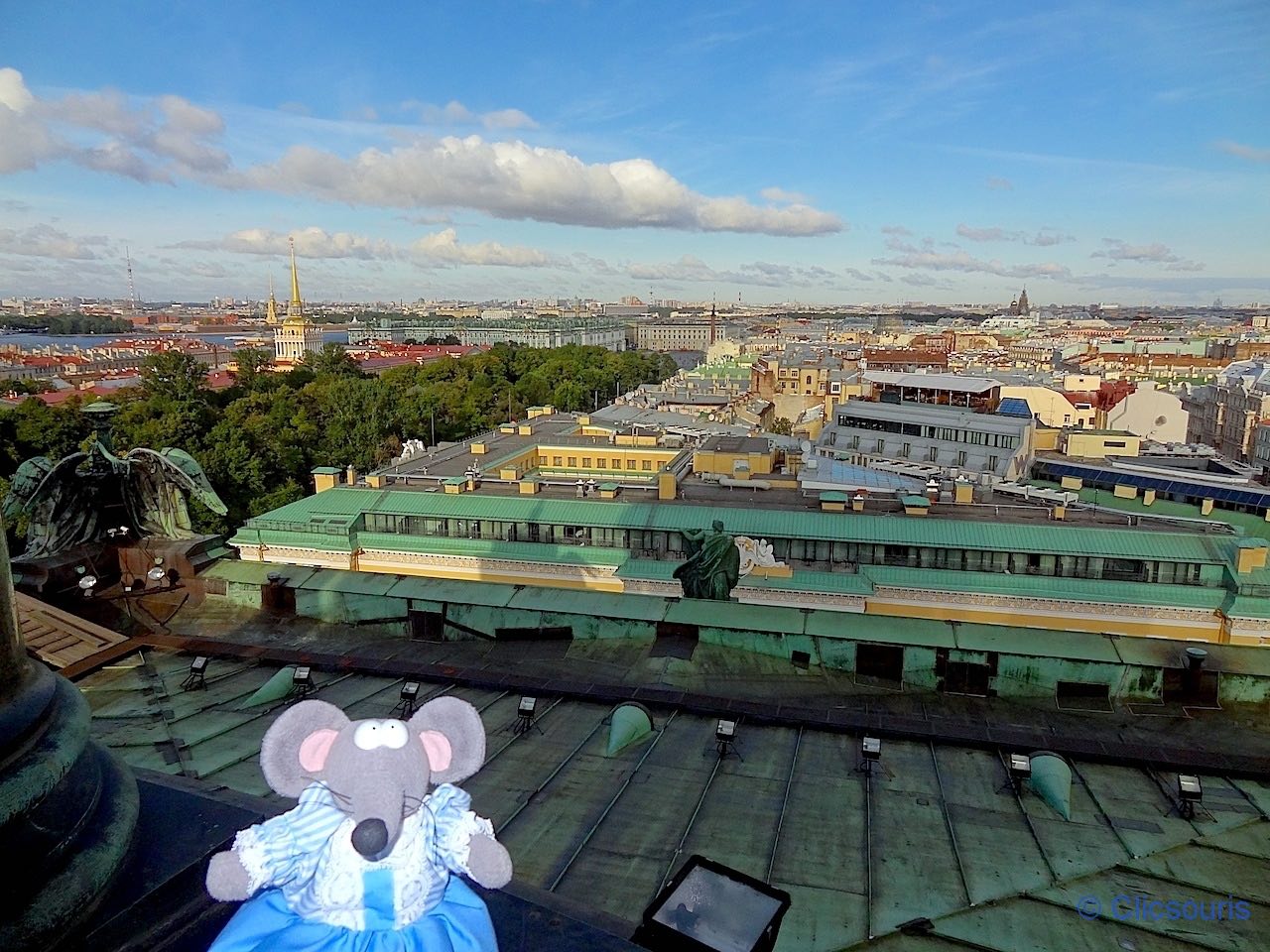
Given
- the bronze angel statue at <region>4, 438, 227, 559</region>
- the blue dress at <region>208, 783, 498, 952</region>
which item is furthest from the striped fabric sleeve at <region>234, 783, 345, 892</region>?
the bronze angel statue at <region>4, 438, 227, 559</region>

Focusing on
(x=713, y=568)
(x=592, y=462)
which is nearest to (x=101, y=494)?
(x=713, y=568)

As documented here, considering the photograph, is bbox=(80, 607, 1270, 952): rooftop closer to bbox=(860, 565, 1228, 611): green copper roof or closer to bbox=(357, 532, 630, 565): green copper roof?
bbox=(860, 565, 1228, 611): green copper roof

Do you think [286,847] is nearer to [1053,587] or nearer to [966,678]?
[966,678]

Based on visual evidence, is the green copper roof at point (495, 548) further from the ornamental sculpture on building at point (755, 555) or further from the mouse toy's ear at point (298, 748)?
the mouse toy's ear at point (298, 748)

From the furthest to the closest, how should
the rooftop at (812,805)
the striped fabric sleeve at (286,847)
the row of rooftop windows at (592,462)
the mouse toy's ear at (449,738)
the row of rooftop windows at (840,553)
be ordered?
1. the row of rooftop windows at (592,462)
2. the row of rooftop windows at (840,553)
3. the rooftop at (812,805)
4. the mouse toy's ear at (449,738)
5. the striped fabric sleeve at (286,847)

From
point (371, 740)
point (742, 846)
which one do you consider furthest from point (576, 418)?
point (371, 740)

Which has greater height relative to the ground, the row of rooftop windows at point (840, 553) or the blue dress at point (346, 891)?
the blue dress at point (346, 891)

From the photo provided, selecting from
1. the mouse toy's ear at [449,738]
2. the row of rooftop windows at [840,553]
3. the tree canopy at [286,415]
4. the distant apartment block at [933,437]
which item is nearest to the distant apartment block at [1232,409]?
the distant apartment block at [933,437]
